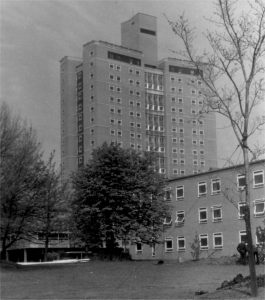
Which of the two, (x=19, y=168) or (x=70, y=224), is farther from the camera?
(x=70, y=224)

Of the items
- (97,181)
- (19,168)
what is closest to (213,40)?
(19,168)

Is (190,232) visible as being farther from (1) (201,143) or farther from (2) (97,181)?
(1) (201,143)

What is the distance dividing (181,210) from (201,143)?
8077 cm

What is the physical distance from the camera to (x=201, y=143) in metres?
140

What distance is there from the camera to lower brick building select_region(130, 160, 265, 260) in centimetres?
5044

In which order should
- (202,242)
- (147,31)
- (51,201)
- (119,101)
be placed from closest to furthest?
(51,201)
(202,242)
(119,101)
(147,31)

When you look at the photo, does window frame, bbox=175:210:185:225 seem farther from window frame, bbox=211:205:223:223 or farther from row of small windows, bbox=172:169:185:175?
row of small windows, bbox=172:169:185:175

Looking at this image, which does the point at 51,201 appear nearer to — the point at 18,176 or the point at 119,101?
the point at 18,176

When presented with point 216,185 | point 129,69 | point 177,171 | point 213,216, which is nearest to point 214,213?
point 213,216

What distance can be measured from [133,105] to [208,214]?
79.5 metres

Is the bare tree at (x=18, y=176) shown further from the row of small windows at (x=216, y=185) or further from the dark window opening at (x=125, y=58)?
the dark window opening at (x=125, y=58)

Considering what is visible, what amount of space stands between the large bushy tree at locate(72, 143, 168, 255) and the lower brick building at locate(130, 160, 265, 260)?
15.4 ft

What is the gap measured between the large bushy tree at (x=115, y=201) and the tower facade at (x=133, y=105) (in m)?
74.1

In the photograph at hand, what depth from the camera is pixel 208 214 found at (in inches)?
2231
